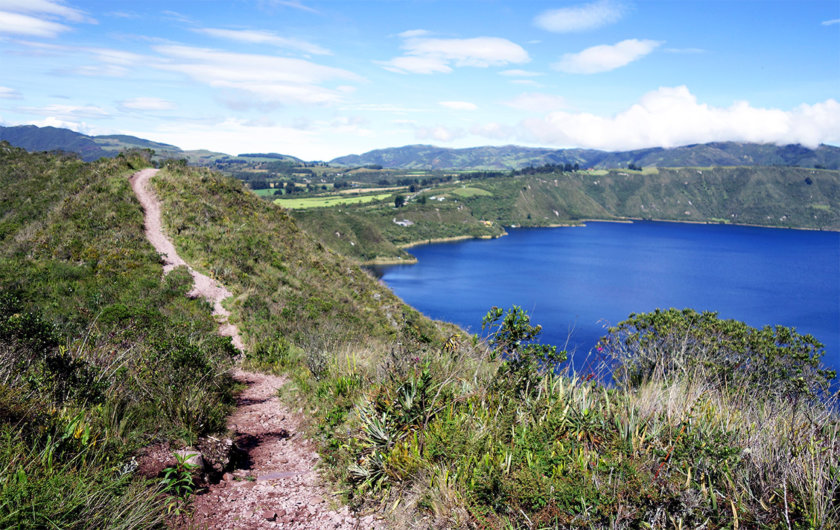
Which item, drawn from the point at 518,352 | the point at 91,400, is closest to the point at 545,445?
the point at 518,352

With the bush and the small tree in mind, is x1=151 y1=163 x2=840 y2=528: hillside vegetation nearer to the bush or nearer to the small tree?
the small tree

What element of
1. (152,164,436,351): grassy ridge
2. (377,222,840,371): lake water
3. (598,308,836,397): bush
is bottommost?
(377,222,840,371): lake water

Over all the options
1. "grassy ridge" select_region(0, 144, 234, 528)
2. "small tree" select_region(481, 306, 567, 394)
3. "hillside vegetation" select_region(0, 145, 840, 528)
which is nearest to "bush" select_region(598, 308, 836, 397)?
"hillside vegetation" select_region(0, 145, 840, 528)

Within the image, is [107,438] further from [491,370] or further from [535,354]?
[535,354]

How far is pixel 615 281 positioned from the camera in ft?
312

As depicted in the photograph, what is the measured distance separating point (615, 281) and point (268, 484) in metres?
99.8

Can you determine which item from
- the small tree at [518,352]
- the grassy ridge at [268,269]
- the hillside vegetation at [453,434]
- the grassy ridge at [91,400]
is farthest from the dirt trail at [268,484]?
the grassy ridge at [268,269]

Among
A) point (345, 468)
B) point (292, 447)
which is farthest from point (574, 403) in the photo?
point (292, 447)

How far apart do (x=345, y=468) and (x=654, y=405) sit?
3901 millimetres

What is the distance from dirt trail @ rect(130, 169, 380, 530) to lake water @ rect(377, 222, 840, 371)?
38616mm

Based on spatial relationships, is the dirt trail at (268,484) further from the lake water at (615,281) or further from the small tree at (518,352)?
the lake water at (615,281)

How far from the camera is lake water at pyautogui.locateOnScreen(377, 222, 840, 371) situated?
67625 mm

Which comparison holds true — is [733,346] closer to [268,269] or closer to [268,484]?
[268,484]

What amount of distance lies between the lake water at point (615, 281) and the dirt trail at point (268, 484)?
3862cm
